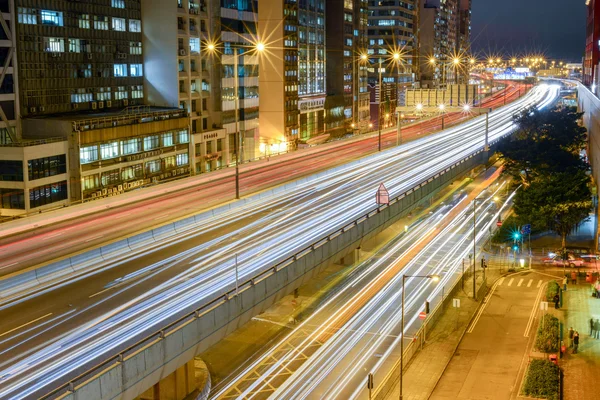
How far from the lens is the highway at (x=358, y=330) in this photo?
31203 millimetres

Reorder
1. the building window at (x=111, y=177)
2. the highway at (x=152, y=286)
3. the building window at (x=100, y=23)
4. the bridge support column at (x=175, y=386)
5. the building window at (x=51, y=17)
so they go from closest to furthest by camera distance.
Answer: the highway at (x=152, y=286), the bridge support column at (x=175, y=386), the building window at (x=51, y=17), the building window at (x=111, y=177), the building window at (x=100, y=23)

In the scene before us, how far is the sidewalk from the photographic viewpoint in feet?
105

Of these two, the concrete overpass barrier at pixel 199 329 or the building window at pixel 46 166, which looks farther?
the building window at pixel 46 166

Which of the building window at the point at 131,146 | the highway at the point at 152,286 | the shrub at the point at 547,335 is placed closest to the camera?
the highway at the point at 152,286

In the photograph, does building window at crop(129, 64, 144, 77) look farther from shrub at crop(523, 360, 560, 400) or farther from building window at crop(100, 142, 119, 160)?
shrub at crop(523, 360, 560, 400)

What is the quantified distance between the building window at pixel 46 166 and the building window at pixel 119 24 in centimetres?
1794

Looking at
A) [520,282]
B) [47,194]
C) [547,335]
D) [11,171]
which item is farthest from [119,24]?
[547,335]

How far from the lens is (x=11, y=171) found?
53781 millimetres

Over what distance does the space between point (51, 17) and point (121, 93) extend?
12733 mm

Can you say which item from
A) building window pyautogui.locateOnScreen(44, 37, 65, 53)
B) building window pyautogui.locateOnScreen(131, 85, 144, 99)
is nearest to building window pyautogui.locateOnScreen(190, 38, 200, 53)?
building window pyautogui.locateOnScreen(131, 85, 144, 99)

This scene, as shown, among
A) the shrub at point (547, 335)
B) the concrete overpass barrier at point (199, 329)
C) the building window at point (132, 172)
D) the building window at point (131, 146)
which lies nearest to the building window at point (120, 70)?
the building window at point (131, 146)

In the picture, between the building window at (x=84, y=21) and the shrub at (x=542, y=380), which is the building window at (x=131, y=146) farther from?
the shrub at (x=542, y=380)

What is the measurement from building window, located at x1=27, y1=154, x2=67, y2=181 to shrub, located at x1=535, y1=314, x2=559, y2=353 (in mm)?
36796

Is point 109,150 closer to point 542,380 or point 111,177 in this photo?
point 111,177
